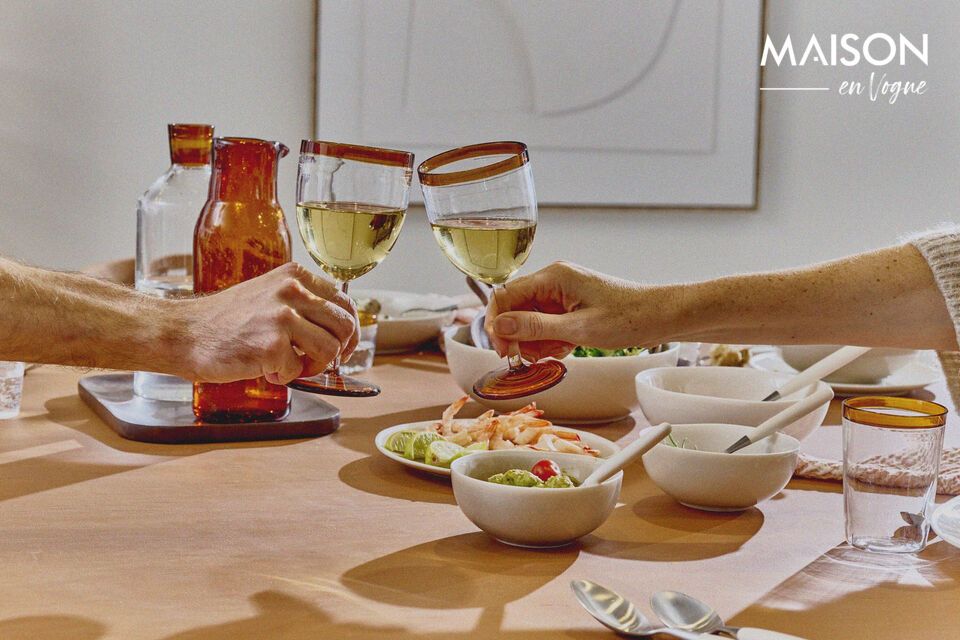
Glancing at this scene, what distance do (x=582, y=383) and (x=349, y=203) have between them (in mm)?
480

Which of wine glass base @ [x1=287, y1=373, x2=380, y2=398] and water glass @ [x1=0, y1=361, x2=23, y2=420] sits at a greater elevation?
wine glass base @ [x1=287, y1=373, x2=380, y2=398]

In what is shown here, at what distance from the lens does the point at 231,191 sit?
1.41 meters

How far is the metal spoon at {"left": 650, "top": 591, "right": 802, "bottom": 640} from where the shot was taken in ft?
2.55

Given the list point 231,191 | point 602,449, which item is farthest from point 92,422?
point 602,449

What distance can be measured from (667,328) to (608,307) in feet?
0.27

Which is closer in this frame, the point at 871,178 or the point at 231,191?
the point at 231,191

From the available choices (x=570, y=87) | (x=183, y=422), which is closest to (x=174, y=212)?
(x=183, y=422)

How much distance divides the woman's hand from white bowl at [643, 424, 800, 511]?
0.70 ft

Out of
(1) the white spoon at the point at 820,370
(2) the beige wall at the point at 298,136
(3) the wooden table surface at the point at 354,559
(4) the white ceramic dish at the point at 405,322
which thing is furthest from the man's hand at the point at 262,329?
(2) the beige wall at the point at 298,136

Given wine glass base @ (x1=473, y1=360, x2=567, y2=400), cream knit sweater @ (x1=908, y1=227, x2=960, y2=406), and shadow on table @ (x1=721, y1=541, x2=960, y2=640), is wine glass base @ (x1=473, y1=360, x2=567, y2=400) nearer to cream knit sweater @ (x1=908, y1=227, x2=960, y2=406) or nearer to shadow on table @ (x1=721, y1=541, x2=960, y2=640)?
shadow on table @ (x1=721, y1=541, x2=960, y2=640)

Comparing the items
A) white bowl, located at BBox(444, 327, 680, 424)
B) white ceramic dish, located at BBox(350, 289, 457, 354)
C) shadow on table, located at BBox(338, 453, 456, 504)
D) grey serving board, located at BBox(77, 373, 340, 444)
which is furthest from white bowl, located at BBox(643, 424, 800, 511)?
white ceramic dish, located at BBox(350, 289, 457, 354)

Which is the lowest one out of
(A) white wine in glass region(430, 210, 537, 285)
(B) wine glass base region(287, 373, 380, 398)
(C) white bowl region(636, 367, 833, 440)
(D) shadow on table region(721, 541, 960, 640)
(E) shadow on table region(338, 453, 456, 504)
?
(D) shadow on table region(721, 541, 960, 640)

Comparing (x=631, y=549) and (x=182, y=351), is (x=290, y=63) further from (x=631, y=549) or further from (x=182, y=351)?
(x=631, y=549)

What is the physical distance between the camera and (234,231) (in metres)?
1.41
